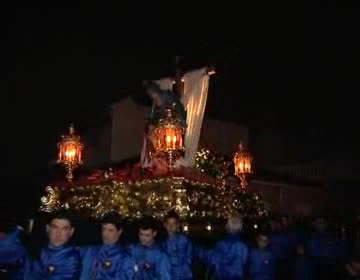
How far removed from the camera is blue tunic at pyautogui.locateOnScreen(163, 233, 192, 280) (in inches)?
300

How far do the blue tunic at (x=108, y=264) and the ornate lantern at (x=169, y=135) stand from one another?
4610 millimetres

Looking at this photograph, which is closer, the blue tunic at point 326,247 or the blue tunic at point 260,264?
the blue tunic at point 260,264

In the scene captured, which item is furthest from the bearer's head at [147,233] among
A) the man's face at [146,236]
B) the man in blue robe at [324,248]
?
the man in blue robe at [324,248]

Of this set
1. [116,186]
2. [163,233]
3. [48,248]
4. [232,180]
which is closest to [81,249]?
[48,248]

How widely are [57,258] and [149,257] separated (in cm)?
106

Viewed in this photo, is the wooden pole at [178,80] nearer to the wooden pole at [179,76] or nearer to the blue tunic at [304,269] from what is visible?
the wooden pole at [179,76]

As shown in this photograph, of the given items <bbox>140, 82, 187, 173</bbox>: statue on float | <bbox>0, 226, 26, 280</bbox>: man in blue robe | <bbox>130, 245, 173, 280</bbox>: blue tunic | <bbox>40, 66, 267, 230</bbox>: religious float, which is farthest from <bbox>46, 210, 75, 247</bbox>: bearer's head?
<bbox>140, 82, 187, 173</bbox>: statue on float

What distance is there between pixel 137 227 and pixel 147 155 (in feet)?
17.4

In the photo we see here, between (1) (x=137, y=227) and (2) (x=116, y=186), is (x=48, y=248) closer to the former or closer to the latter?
(1) (x=137, y=227)

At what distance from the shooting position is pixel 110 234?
19.5 feet

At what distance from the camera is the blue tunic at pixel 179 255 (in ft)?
25.0

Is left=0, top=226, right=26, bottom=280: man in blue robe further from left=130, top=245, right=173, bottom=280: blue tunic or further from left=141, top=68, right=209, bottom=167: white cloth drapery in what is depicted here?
left=141, top=68, right=209, bottom=167: white cloth drapery

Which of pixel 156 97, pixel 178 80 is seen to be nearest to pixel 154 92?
pixel 156 97

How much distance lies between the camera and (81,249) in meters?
5.98
